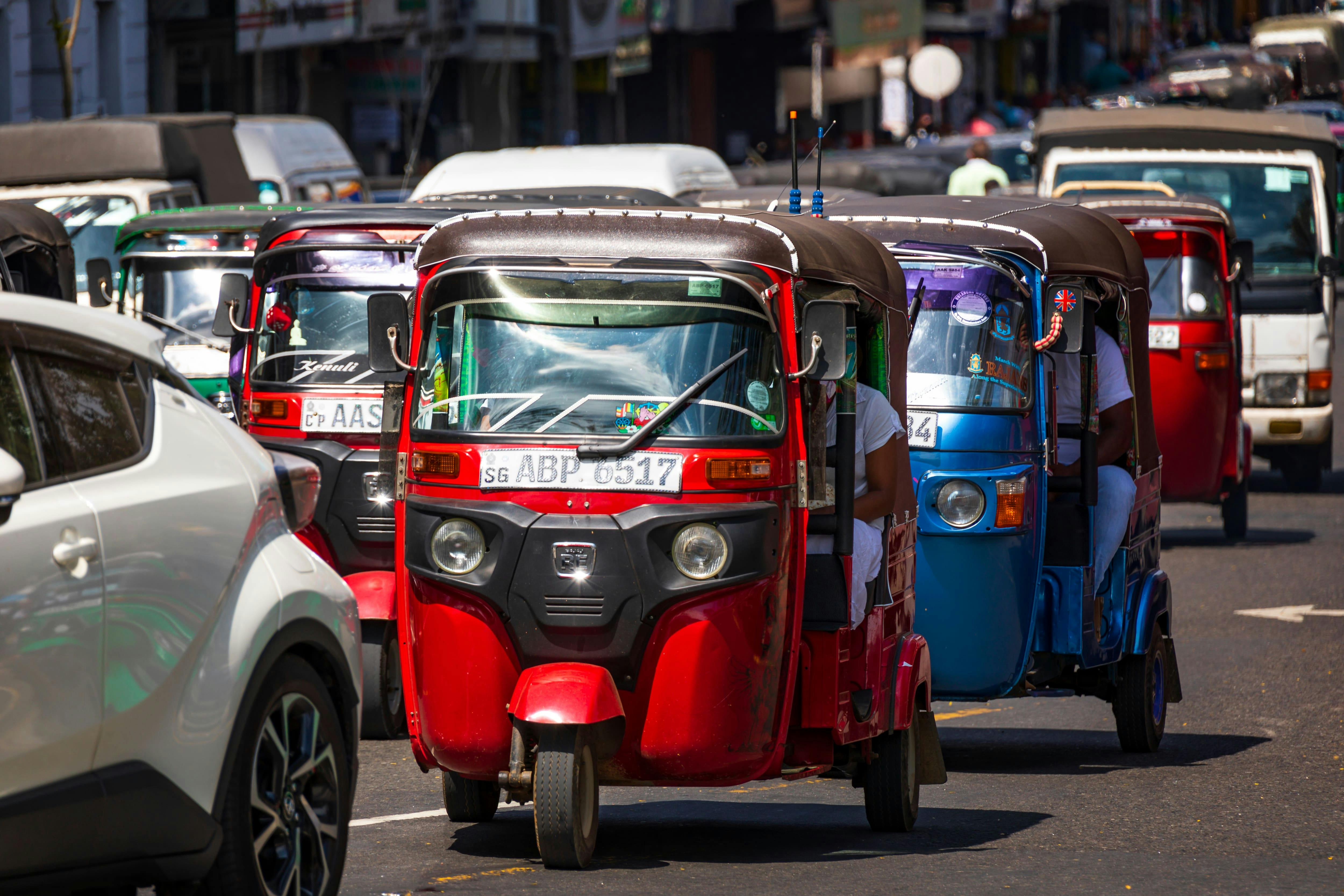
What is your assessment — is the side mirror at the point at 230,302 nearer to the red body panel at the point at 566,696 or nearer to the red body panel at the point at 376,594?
the red body panel at the point at 376,594

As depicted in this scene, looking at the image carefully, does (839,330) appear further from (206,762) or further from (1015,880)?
(206,762)

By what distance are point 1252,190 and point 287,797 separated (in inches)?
→ 617

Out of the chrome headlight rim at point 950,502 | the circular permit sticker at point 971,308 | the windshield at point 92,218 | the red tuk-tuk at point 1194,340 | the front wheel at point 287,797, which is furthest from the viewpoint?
the windshield at point 92,218

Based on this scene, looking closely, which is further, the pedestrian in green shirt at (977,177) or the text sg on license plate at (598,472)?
the pedestrian in green shirt at (977,177)

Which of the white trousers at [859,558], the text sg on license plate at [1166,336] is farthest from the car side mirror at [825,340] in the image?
the text sg on license plate at [1166,336]

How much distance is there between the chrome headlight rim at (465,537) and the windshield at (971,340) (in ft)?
8.89

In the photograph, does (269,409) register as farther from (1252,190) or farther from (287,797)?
(1252,190)

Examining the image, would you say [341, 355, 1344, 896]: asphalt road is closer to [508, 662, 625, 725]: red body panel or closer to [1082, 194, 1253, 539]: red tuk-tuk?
[508, 662, 625, 725]: red body panel

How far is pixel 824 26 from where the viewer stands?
55.4 metres

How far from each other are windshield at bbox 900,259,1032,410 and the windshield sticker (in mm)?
2272

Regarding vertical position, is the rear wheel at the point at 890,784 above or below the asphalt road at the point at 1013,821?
above

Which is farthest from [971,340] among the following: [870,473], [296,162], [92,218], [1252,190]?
[296,162]

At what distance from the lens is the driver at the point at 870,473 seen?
7398mm

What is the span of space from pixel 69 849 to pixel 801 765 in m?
3.10
